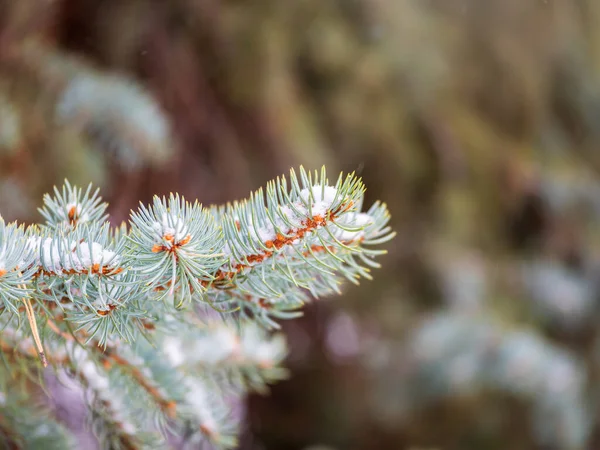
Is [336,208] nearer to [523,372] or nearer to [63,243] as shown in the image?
[63,243]

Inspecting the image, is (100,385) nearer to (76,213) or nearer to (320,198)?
(76,213)

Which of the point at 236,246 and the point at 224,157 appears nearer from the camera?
the point at 236,246

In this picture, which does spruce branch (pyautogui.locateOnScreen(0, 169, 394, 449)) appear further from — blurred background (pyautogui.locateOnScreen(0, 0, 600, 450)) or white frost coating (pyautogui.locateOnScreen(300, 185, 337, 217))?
blurred background (pyautogui.locateOnScreen(0, 0, 600, 450))

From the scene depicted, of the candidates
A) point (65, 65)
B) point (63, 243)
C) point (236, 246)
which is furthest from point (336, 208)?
point (65, 65)

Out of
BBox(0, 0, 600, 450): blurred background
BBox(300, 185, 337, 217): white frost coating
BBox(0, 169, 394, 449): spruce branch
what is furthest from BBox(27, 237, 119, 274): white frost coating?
BBox(0, 0, 600, 450): blurred background

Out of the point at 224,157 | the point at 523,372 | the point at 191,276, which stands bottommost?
the point at 191,276

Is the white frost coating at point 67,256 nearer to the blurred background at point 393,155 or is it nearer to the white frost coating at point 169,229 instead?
the white frost coating at point 169,229

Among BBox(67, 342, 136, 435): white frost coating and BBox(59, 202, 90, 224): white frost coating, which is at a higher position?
BBox(59, 202, 90, 224): white frost coating
